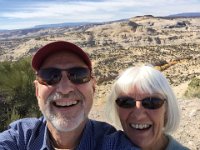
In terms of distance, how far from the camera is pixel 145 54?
5291 centimetres

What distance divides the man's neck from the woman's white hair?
2.01 feet

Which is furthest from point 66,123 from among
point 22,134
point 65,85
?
point 22,134

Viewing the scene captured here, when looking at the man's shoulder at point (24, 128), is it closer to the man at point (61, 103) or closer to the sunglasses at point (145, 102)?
the man at point (61, 103)

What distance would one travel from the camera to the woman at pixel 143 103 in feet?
11.1

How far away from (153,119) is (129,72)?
0.44m

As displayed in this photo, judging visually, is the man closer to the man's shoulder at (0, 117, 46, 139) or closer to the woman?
the man's shoulder at (0, 117, 46, 139)

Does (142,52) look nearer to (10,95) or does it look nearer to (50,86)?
(10,95)

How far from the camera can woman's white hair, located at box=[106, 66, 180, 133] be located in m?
3.36

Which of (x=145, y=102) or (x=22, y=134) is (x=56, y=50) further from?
(x=145, y=102)

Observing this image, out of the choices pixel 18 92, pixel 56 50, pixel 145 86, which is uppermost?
pixel 56 50

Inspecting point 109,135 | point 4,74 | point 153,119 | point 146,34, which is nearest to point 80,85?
point 109,135

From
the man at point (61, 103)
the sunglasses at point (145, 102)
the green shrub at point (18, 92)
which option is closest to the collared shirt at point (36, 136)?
the man at point (61, 103)

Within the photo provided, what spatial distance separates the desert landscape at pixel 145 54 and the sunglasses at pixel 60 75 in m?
1.73

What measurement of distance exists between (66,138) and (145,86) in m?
0.82
